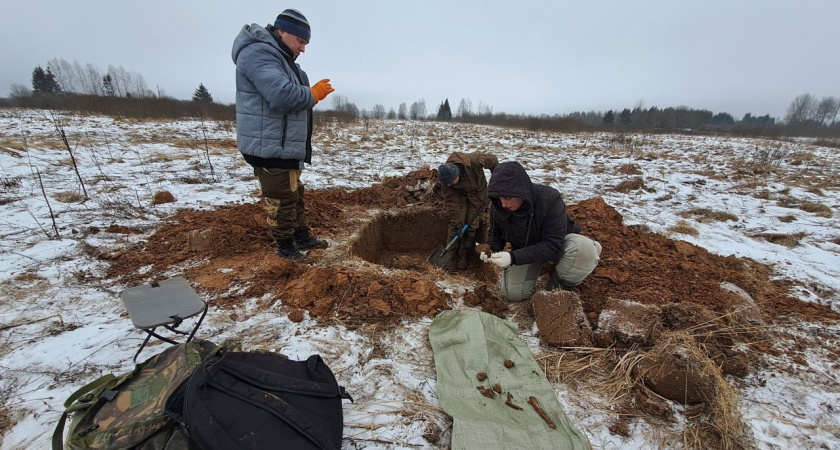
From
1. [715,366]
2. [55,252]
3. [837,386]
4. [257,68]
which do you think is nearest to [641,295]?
[715,366]

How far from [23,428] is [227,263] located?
1604mm

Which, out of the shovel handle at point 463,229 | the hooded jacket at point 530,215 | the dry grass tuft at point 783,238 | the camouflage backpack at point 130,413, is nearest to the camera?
the camouflage backpack at point 130,413

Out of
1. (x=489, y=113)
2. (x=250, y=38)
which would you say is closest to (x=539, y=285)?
(x=250, y=38)

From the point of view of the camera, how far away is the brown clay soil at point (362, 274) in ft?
8.13

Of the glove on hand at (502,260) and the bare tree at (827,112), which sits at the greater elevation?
the bare tree at (827,112)

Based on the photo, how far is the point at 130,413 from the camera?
1222 millimetres

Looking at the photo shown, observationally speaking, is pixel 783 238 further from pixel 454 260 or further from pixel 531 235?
pixel 454 260

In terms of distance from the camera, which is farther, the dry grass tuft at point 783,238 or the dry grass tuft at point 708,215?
the dry grass tuft at point 708,215

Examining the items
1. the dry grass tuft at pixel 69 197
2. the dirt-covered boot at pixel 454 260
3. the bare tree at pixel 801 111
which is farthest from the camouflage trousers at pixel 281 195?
the bare tree at pixel 801 111

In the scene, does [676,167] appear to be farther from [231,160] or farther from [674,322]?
[231,160]

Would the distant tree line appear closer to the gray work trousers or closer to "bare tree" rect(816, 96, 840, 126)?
"bare tree" rect(816, 96, 840, 126)

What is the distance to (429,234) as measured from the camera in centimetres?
545

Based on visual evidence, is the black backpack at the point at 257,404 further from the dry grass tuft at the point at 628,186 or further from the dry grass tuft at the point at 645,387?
the dry grass tuft at the point at 628,186

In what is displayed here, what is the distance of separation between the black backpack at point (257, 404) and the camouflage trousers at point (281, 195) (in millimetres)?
1653
